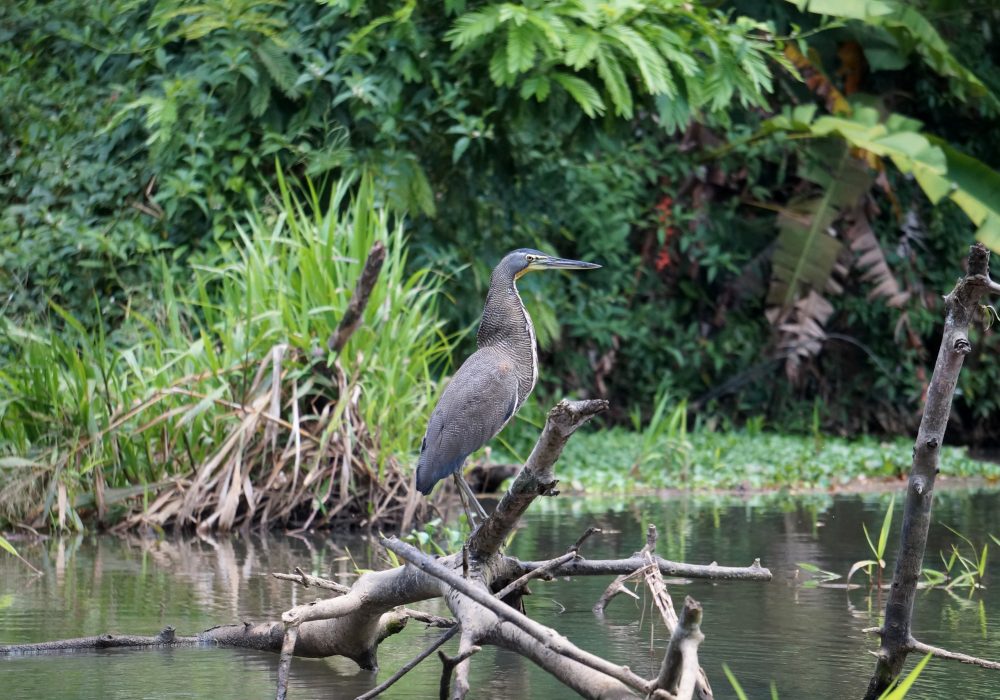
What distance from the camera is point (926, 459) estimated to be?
3.00 meters

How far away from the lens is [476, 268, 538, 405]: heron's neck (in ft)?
16.0

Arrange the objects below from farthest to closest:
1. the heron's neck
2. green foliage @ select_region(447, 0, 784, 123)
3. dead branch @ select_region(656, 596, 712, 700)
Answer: green foliage @ select_region(447, 0, 784, 123), the heron's neck, dead branch @ select_region(656, 596, 712, 700)

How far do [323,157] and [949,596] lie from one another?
4733 mm

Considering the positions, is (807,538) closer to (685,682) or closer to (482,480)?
(482,480)

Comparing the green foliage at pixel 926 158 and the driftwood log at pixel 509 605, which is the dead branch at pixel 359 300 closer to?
the driftwood log at pixel 509 605

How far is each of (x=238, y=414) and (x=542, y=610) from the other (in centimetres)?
245

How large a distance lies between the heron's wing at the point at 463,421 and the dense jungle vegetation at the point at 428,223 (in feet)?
6.72

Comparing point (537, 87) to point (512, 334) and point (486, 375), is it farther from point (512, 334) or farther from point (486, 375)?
point (486, 375)

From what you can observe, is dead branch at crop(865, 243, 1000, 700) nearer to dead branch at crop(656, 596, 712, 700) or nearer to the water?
the water

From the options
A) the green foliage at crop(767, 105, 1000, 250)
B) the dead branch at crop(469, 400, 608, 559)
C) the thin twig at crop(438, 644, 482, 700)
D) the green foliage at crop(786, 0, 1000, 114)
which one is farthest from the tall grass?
the green foliage at crop(786, 0, 1000, 114)

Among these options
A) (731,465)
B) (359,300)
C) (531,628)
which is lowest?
(731,465)

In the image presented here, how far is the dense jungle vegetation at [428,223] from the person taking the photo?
22.0 ft

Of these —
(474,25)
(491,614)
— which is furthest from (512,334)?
(474,25)

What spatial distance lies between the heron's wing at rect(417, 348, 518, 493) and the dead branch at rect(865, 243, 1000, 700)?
70.9 inches
